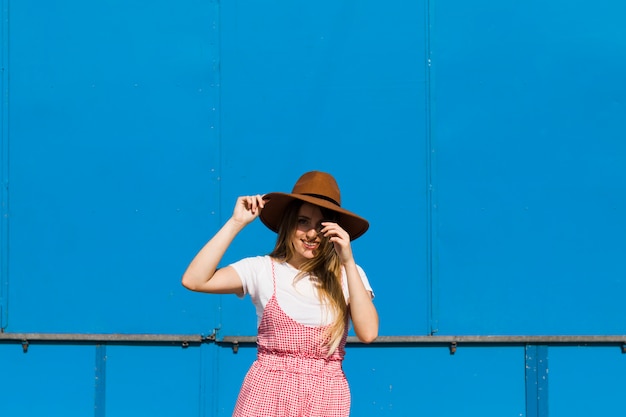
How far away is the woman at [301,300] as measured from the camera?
258cm

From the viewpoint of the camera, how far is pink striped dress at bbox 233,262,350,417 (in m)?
2.57

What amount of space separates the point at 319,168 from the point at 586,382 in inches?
63.9

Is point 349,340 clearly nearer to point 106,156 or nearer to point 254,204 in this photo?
point 106,156

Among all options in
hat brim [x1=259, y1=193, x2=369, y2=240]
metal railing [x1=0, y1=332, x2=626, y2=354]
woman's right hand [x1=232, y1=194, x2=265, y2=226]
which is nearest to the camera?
woman's right hand [x1=232, y1=194, x2=265, y2=226]

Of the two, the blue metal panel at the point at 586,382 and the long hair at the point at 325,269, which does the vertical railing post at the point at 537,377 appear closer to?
the blue metal panel at the point at 586,382

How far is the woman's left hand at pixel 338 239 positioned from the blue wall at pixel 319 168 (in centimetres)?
169

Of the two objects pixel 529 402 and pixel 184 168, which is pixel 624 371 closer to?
pixel 529 402

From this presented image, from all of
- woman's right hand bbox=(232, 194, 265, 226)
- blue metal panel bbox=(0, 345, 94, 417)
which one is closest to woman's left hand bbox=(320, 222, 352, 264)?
woman's right hand bbox=(232, 194, 265, 226)

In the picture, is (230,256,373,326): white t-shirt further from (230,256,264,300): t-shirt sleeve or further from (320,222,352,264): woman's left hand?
(320,222,352,264): woman's left hand

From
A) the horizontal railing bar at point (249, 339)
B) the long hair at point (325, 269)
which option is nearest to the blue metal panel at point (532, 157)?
the horizontal railing bar at point (249, 339)

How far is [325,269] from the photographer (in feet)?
8.97

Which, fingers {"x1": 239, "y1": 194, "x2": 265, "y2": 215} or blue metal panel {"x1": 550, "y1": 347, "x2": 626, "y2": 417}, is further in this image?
blue metal panel {"x1": 550, "y1": 347, "x2": 626, "y2": 417}

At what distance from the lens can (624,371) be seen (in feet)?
13.9

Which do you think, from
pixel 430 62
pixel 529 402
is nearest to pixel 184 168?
pixel 430 62
